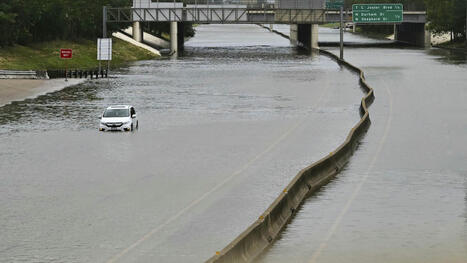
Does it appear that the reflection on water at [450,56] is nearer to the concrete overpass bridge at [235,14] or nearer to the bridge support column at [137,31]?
the concrete overpass bridge at [235,14]

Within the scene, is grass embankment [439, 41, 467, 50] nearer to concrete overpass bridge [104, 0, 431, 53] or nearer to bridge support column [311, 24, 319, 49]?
concrete overpass bridge [104, 0, 431, 53]

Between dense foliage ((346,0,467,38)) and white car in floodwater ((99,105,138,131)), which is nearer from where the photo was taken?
white car in floodwater ((99,105,138,131))

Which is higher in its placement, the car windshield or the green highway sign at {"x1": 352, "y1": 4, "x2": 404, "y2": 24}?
the green highway sign at {"x1": 352, "y1": 4, "x2": 404, "y2": 24}

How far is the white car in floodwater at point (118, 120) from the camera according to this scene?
2339 inches

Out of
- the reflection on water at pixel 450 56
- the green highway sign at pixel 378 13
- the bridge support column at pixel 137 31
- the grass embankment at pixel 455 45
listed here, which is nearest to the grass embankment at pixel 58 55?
the bridge support column at pixel 137 31

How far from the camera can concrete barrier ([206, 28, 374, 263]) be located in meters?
24.5

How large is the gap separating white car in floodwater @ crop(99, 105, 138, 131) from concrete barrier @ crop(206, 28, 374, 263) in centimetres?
1453

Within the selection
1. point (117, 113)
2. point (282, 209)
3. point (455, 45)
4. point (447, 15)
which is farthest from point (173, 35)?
point (282, 209)

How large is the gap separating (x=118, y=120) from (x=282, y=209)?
29304mm

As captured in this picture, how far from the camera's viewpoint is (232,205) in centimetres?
3612

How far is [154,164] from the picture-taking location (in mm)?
46312

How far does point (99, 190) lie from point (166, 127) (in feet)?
76.6

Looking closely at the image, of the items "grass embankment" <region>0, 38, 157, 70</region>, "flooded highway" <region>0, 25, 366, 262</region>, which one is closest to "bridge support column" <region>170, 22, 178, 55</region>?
"grass embankment" <region>0, 38, 157, 70</region>

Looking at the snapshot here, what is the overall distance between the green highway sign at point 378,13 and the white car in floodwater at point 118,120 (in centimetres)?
10878
